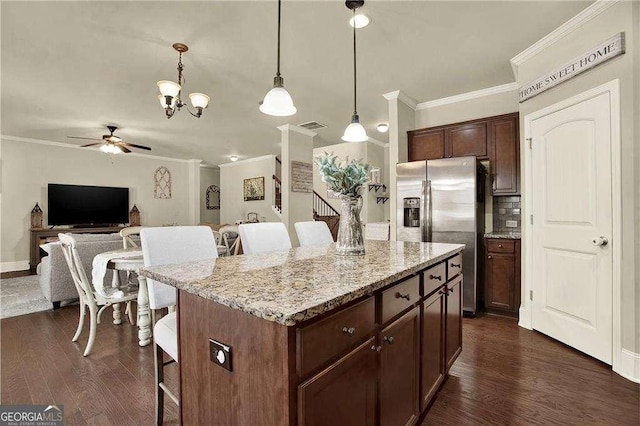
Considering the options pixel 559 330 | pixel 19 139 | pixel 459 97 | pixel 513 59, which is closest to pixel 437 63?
pixel 513 59

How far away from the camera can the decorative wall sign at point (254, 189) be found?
8.77 meters

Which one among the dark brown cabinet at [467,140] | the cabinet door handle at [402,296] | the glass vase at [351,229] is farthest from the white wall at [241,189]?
the cabinet door handle at [402,296]

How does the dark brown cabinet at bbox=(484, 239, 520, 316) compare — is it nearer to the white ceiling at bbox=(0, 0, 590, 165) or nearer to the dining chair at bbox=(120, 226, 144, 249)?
the white ceiling at bbox=(0, 0, 590, 165)

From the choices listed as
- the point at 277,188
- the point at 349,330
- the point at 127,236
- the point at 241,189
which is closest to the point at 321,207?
the point at 277,188

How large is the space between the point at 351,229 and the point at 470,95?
130 inches

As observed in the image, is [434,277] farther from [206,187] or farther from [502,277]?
[206,187]

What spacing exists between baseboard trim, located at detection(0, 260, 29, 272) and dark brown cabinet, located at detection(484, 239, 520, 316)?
8309mm

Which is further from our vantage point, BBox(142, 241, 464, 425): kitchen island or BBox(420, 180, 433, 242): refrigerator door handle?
BBox(420, 180, 433, 242): refrigerator door handle

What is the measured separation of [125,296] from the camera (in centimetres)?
273

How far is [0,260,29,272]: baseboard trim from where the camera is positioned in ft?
20.0

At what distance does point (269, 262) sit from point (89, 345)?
201 cm

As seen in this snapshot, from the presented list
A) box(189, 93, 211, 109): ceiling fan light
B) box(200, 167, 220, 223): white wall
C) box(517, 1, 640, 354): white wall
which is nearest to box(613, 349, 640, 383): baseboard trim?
box(517, 1, 640, 354): white wall

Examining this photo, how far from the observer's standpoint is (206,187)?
1038 cm

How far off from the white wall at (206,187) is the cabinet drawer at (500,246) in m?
8.64
